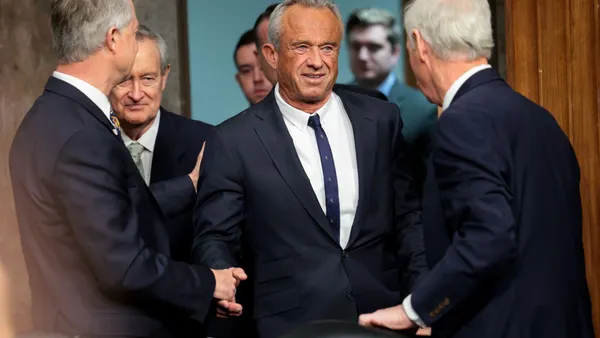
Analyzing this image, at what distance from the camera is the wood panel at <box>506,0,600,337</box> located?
3371 mm

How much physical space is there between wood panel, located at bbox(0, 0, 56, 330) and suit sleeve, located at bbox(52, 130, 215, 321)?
1.80m

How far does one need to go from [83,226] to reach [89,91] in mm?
365

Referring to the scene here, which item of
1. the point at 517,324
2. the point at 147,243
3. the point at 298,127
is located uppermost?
the point at 298,127

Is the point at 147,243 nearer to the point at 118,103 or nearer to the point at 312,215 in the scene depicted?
the point at 312,215

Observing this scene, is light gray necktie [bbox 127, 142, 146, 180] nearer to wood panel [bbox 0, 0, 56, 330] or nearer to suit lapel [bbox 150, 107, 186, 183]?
suit lapel [bbox 150, 107, 186, 183]

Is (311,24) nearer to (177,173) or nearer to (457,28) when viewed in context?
(457,28)

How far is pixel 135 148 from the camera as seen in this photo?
12.2 feet

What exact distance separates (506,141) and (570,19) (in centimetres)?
109

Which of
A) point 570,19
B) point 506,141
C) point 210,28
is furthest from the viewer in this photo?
point 210,28

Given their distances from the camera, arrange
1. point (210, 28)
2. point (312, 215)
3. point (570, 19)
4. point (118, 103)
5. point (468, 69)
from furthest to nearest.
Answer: point (210, 28) → point (118, 103) → point (570, 19) → point (312, 215) → point (468, 69)

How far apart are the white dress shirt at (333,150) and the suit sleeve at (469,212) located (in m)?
0.68

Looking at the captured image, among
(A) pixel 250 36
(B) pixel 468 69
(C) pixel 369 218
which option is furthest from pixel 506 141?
(A) pixel 250 36

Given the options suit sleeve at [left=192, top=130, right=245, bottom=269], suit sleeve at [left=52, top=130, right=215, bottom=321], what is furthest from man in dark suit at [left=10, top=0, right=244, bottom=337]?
suit sleeve at [left=192, top=130, right=245, bottom=269]

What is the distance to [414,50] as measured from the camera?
2736 millimetres
